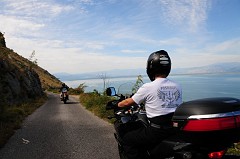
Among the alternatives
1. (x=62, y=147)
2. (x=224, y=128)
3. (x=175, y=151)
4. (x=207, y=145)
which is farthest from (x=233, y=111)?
(x=62, y=147)

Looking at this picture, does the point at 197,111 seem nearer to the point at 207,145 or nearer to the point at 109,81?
the point at 207,145

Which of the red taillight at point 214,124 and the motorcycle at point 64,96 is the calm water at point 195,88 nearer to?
the motorcycle at point 64,96

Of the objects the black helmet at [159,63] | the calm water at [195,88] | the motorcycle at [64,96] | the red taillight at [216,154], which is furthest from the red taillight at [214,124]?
the motorcycle at [64,96]

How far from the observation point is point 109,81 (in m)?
16.6

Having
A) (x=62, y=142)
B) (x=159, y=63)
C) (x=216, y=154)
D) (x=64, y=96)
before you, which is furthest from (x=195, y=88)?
(x=216, y=154)

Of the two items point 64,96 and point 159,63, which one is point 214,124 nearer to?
point 159,63

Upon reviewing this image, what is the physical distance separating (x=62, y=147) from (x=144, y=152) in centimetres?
433

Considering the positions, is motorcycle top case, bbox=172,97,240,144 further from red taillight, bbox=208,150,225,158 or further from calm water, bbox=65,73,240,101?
calm water, bbox=65,73,240,101

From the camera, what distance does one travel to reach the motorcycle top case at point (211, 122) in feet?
10.5

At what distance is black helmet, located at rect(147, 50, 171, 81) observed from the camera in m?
4.09

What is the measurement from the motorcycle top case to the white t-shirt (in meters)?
0.61

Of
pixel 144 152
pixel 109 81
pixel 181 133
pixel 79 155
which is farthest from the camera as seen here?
pixel 109 81

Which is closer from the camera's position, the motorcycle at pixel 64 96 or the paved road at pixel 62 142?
the paved road at pixel 62 142

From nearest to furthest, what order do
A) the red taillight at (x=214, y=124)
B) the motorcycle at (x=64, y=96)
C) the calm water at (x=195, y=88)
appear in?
1. the red taillight at (x=214, y=124)
2. the calm water at (x=195, y=88)
3. the motorcycle at (x=64, y=96)
